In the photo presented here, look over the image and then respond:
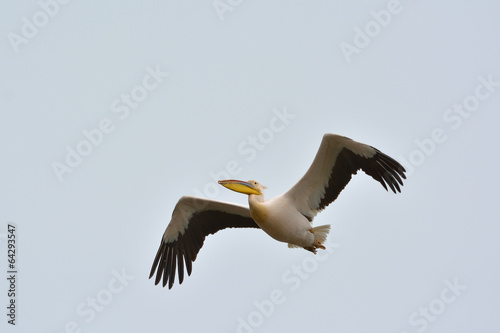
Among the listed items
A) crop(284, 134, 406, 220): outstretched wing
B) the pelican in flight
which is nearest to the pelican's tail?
the pelican in flight

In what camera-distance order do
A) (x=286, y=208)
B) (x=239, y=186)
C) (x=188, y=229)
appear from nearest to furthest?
(x=239, y=186), (x=286, y=208), (x=188, y=229)

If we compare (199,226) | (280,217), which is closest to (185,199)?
(199,226)

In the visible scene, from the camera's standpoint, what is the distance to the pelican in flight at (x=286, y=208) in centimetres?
1265

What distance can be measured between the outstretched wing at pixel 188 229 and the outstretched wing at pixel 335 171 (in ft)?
3.27

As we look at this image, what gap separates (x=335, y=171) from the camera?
42.3 feet

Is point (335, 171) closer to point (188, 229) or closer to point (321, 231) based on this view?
point (321, 231)

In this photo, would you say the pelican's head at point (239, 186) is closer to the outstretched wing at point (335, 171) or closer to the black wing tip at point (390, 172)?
the outstretched wing at point (335, 171)

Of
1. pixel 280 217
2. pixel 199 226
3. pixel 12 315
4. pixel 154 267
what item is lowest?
pixel 12 315

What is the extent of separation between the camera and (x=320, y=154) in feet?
41.6

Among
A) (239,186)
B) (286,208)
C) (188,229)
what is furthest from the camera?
(188,229)

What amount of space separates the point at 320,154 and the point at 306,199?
2.68ft

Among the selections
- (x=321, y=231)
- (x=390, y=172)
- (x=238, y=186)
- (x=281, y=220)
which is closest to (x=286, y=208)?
(x=281, y=220)

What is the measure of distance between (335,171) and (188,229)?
2508 mm

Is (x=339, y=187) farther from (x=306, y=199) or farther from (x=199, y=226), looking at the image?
(x=199, y=226)
